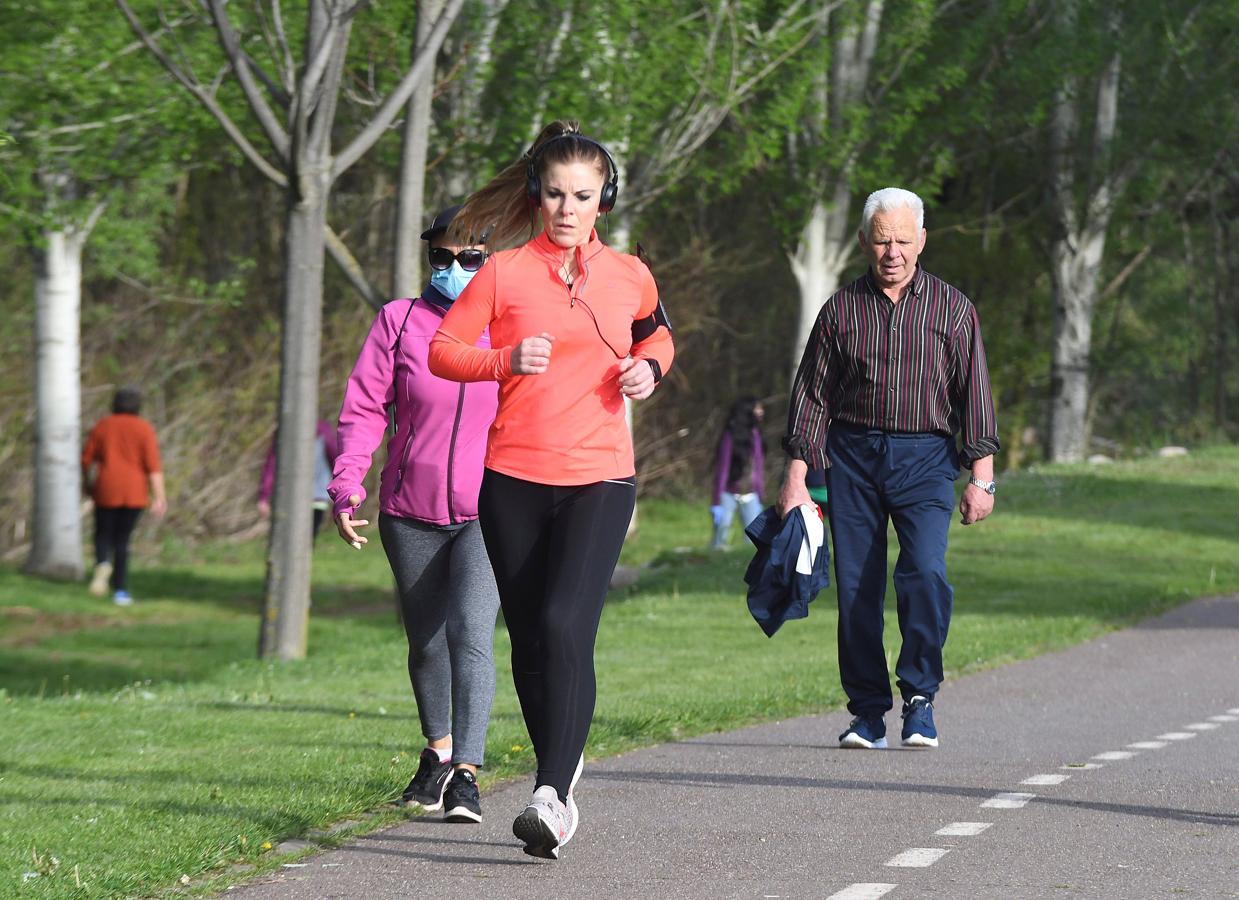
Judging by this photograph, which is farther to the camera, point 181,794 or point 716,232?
point 716,232

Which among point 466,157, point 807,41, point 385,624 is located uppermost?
point 807,41

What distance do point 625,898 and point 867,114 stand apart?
23.2 meters

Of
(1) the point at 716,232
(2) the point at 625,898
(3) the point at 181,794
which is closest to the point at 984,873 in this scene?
(2) the point at 625,898

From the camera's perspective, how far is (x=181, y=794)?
24.9ft

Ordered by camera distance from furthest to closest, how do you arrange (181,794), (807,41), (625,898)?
(807,41)
(181,794)
(625,898)

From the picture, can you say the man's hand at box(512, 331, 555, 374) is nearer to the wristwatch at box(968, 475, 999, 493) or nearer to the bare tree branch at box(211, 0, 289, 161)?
the wristwatch at box(968, 475, 999, 493)

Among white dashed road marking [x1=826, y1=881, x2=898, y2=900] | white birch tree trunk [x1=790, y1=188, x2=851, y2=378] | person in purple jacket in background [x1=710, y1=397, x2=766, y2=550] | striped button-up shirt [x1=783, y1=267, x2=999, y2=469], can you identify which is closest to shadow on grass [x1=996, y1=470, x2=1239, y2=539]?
person in purple jacket in background [x1=710, y1=397, x2=766, y2=550]

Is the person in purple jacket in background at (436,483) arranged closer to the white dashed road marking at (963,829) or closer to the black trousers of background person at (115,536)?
the white dashed road marking at (963,829)

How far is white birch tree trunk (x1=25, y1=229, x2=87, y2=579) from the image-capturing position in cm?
2370

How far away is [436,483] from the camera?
6.91 meters

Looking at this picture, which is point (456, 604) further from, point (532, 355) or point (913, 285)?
point (913, 285)

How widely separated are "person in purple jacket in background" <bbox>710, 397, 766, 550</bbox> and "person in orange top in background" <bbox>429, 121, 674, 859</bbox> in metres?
17.3

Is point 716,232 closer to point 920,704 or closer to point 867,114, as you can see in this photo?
point 867,114

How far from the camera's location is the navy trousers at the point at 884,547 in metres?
8.19
